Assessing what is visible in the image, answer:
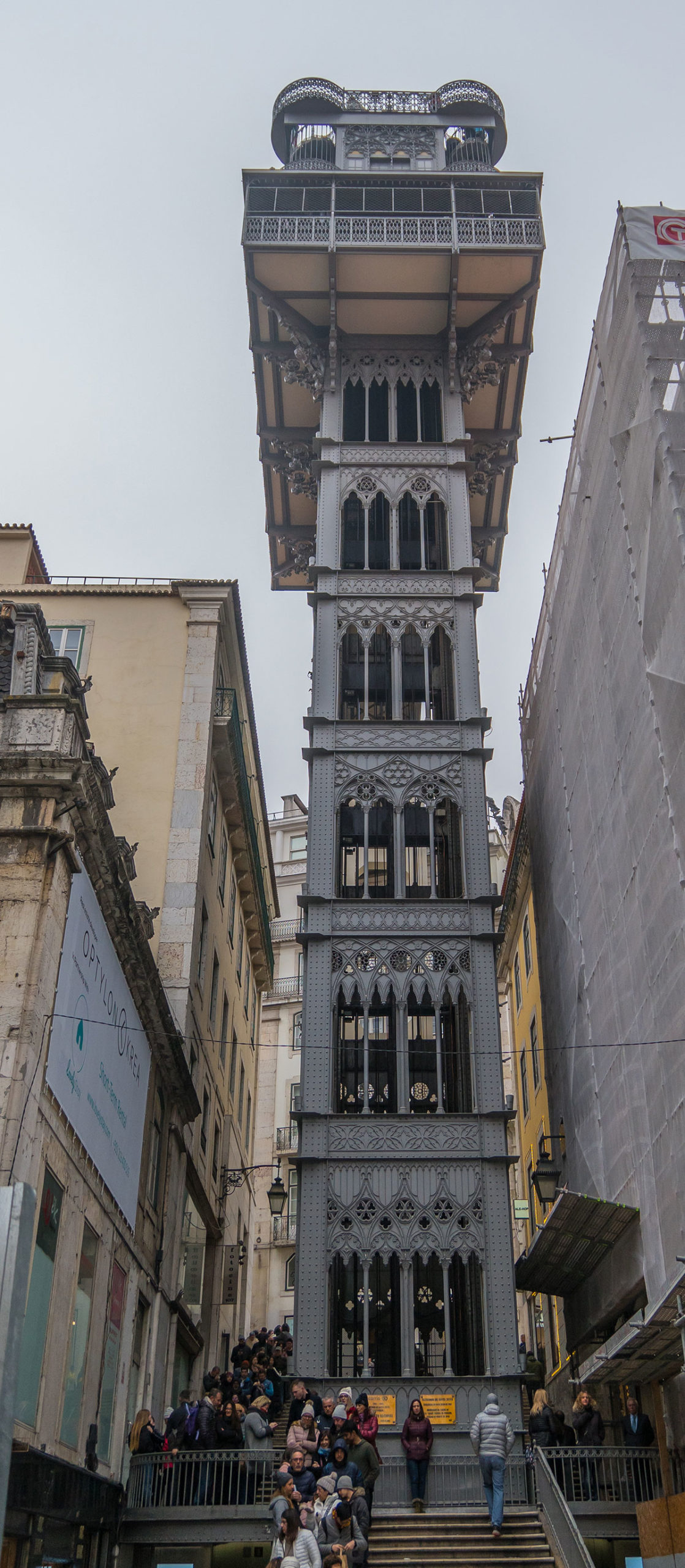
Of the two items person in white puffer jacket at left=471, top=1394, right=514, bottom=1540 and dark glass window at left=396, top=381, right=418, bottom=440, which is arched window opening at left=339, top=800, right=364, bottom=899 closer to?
dark glass window at left=396, top=381, right=418, bottom=440

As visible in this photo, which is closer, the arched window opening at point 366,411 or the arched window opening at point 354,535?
the arched window opening at point 354,535

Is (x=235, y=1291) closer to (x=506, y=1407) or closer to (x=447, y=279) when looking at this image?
(x=506, y=1407)

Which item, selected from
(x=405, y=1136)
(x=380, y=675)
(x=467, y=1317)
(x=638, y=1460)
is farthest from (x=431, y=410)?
(x=638, y=1460)

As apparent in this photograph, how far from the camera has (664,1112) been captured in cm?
2033

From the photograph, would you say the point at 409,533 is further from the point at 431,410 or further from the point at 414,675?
the point at 414,675

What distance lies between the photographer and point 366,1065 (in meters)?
25.8

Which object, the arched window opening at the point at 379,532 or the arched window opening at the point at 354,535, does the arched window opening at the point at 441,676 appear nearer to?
the arched window opening at the point at 379,532

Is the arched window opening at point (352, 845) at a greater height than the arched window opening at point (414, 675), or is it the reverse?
the arched window opening at point (414, 675)

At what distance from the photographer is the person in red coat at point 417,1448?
1872 centimetres

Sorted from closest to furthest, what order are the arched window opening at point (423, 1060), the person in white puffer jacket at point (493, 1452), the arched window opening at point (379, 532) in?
the person in white puffer jacket at point (493, 1452), the arched window opening at point (423, 1060), the arched window opening at point (379, 532)

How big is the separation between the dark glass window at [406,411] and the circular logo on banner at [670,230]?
13078mm

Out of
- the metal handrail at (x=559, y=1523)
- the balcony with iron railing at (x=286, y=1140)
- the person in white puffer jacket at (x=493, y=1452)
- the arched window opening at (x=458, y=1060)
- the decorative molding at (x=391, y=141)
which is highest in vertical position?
the decorative molding at (x=391, y=141)

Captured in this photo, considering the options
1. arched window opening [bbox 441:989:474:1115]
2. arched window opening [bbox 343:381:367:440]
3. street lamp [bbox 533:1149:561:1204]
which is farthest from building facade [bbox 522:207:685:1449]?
arched window opening [bbox 343:381:367:440]

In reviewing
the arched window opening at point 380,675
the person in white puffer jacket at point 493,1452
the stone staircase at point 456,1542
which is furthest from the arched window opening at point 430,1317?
the arched window opening at point 380,675
